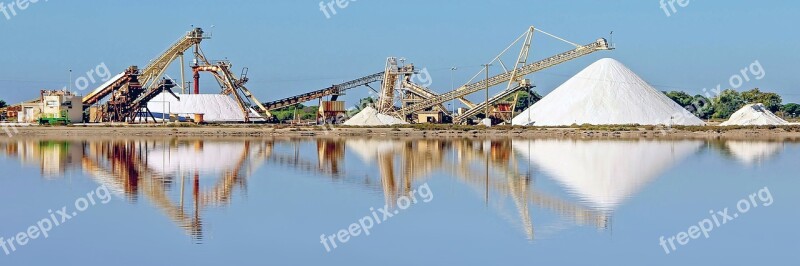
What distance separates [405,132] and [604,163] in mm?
28871

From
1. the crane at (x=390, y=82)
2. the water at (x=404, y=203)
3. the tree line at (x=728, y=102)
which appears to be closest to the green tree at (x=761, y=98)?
the tree line at (x=728, y=102)

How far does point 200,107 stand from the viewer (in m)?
77.8

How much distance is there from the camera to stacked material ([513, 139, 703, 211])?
2701 centimetres

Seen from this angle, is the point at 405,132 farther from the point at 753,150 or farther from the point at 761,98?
the point at 761,98

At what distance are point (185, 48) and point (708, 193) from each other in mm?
55016

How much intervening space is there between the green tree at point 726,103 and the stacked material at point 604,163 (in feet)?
149

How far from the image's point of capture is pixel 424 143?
53.1 metres

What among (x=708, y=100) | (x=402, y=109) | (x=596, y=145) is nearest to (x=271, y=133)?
(x=402, y=109)

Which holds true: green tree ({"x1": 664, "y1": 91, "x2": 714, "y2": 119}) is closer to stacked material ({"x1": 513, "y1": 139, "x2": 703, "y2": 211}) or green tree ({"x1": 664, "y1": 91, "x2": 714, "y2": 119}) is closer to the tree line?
the tree line

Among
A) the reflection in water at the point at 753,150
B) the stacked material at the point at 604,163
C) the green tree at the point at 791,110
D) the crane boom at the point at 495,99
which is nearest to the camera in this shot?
the stacked material at the point at 604,163

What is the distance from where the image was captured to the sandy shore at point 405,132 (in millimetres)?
62594

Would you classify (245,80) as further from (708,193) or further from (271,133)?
(708,193)

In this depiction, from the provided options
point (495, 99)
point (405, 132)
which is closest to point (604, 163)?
point (405, 132)

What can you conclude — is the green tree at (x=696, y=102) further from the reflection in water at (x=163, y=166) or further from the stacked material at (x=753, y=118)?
the reflection in water at (x=163, y=166)
